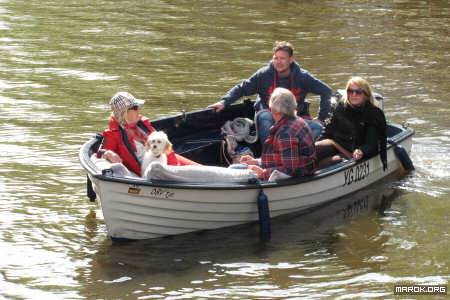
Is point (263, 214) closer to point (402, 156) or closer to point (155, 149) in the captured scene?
point (155, 149)

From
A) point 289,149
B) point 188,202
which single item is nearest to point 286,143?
point 289,149

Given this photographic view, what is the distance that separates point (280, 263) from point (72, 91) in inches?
295

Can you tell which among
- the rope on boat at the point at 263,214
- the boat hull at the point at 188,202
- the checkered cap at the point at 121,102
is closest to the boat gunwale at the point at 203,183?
the boat hull at the point at 188,202

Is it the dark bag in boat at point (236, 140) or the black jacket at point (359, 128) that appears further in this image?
the dark bag in boat at point (236, 140)

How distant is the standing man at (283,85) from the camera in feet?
28.2

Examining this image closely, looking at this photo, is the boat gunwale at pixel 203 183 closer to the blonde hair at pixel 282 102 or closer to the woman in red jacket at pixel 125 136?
the woman in red jacket at pixel 125 136

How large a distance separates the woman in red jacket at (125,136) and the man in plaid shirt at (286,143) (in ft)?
3.00

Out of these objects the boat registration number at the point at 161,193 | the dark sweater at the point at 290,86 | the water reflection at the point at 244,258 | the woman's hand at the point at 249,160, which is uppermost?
the dark sweater at the point at 290,86

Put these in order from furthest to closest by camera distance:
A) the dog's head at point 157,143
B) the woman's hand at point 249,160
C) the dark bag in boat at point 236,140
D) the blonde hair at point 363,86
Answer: the dark bag in boat at point 236,140 → the blonde hair at point 363,86 → the woman's hand at point 249,160 → the dog's head at point 157,143

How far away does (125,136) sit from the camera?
290 inches

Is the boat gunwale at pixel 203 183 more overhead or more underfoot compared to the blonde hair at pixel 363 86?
more underfoot

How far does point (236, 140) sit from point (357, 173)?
5.02 feet

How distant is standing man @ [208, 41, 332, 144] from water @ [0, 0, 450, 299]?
113 centimetres

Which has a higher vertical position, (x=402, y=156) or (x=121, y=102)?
(x=121, y=102)
